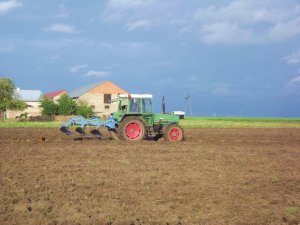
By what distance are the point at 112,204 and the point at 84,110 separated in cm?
6003

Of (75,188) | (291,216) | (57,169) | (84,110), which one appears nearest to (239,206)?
(291,216)

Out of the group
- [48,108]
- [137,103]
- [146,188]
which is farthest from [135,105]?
[48,108]

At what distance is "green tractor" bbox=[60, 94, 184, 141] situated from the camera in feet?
70.1

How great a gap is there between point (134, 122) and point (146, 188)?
11346 mm

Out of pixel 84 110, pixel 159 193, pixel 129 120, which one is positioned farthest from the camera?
pixel 84 110

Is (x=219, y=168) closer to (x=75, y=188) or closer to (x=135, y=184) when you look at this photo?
(x=135, y=184)

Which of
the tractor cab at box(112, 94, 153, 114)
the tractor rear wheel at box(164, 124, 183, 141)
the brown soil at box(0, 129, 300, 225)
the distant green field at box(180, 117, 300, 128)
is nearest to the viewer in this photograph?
the brown soil at box(0, 129, 300, 225)

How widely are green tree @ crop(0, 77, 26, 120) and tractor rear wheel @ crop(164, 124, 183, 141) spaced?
43273mm

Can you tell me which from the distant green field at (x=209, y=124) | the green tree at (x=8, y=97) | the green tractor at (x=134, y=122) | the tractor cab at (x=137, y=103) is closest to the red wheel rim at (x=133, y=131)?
the green tractor at (x=134, y=122)

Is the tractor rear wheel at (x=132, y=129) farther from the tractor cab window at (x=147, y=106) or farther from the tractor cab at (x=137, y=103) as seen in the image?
the tractor cab window at (x=147, y=106)

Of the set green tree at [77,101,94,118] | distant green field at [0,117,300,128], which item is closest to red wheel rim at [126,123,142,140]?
distant green field at [0,117,300,128]

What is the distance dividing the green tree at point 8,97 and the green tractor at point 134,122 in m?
41.9

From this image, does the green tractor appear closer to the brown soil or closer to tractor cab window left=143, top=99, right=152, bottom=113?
tractor cab window left=143, top=99, right=152, bottom=113

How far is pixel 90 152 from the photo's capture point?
54.6ft
